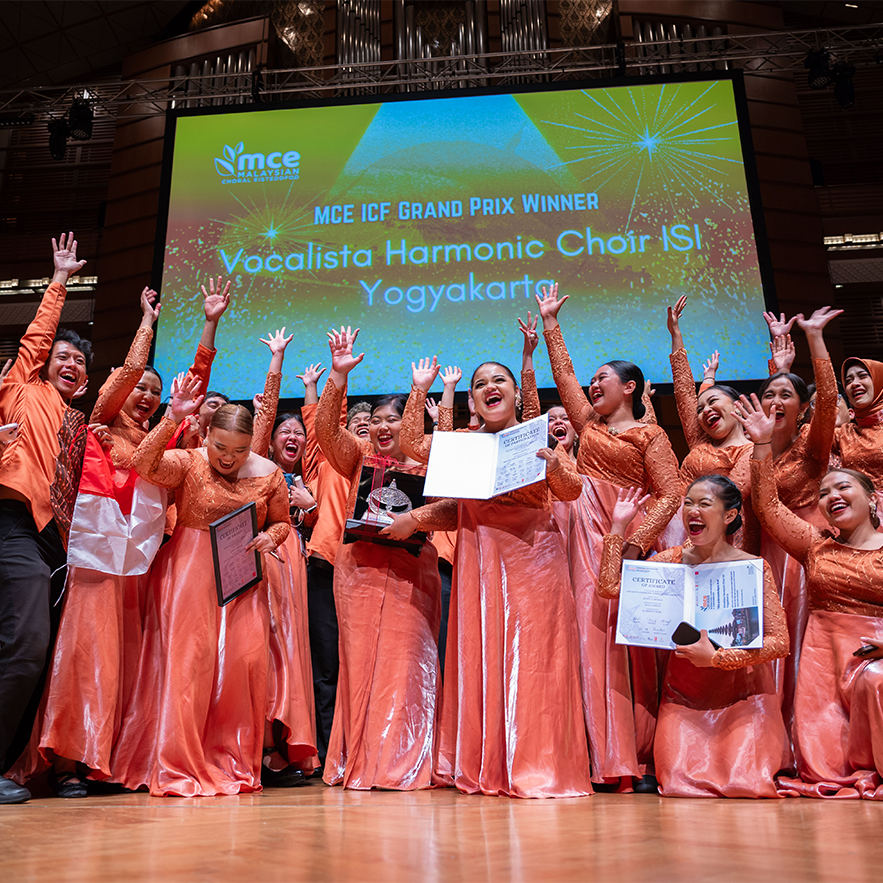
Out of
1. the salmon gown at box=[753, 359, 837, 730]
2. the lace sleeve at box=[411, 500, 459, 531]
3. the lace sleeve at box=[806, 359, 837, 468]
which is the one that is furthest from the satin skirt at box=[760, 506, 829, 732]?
the lace sleeve at box=[411, 500, 459, 531]

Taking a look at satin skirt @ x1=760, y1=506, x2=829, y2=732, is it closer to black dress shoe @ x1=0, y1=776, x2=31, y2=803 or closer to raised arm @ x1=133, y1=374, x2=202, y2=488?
raised arm @ x1=133, y1=374, x2=202, y2=488

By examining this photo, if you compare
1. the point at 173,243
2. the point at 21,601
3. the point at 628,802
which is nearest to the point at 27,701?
the point at 21,601

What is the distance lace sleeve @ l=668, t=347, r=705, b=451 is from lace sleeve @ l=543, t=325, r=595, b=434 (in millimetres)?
523

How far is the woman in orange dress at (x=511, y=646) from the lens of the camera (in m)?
2.61

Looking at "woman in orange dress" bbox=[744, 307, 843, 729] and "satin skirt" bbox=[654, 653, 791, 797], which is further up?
"woman in orange dress" bbox=[744, 307, 843, 729]

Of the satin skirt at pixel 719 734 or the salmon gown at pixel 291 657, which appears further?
the salmon gown at pixel 291 657

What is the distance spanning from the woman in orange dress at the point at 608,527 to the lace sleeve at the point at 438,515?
49cm

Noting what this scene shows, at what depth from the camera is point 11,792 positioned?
245 cm

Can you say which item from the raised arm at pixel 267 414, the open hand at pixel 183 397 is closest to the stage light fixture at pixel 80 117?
the raised arm at pixel 267 414

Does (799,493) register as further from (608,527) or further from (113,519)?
(113,519)

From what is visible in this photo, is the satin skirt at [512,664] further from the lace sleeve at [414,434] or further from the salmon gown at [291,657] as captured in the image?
the salmon gown at [291,657]

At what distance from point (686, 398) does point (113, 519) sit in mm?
2432

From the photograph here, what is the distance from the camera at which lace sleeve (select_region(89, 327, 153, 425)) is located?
10.2ft

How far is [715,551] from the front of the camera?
2.86 meters
